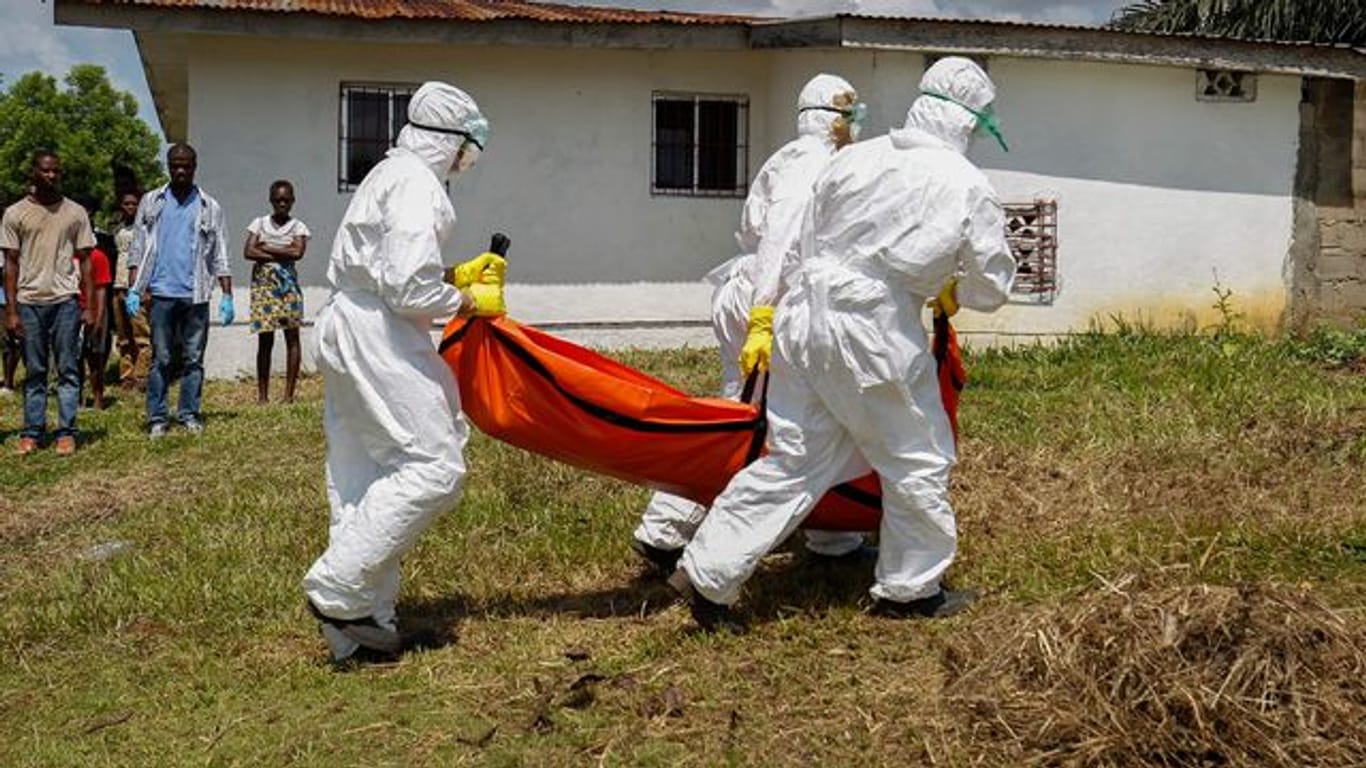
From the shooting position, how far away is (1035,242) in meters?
12.8

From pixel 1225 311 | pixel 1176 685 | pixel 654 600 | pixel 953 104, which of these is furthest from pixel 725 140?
pixel 1176 685

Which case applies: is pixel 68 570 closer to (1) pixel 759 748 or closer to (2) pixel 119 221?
(1) pixel 759 748

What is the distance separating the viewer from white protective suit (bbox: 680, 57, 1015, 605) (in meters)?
5.07

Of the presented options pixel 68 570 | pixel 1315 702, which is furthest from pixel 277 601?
pixel 1315 702

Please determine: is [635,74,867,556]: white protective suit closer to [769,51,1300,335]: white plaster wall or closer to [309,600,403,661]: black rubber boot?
[309,600,403,661]: black rubber boot

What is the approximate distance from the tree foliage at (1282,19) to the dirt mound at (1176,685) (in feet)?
61.7

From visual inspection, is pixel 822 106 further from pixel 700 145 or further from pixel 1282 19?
pixel 1282 19

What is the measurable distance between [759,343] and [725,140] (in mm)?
8602

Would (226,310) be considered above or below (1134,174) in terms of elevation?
below

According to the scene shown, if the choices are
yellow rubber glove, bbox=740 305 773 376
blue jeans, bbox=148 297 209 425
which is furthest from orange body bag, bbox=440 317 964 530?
blue jeans, bbox=148 297 209 425

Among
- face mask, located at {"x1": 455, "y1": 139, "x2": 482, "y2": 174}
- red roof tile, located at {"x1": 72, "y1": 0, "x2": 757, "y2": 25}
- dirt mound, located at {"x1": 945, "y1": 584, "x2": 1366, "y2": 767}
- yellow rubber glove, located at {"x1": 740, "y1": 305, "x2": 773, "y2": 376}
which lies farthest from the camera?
red roof tile, located at {"x1": 72, "y1": 0, "x2": 757, "y2": 25}

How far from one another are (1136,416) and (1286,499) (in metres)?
1.82

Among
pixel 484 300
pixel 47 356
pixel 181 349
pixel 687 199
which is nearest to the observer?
pixel 484 300

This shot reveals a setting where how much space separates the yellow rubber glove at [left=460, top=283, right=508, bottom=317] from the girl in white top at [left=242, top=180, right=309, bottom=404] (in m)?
6.15
